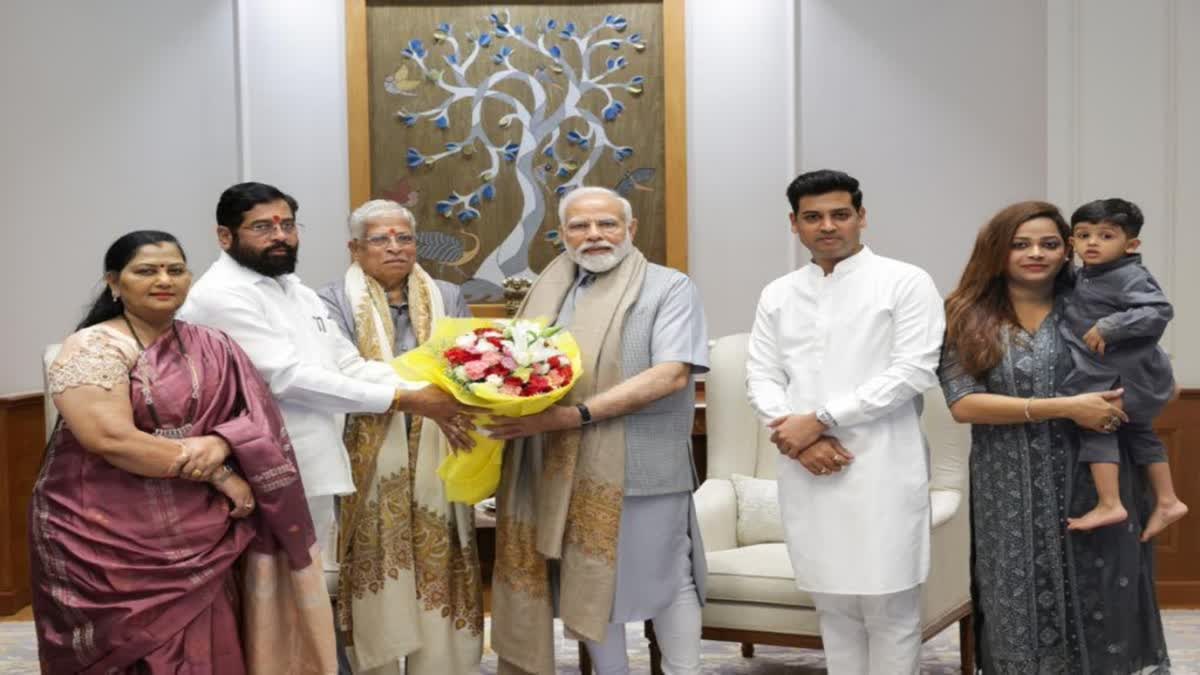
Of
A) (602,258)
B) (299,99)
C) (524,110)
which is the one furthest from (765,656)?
(299,99)


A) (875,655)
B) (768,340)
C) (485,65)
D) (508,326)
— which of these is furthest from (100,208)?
(875,655)

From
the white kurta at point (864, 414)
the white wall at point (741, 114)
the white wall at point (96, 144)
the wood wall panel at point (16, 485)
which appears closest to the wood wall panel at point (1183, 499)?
the white wall at point (741, 114)

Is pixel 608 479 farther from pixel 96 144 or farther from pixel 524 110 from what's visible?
pixel 96 144

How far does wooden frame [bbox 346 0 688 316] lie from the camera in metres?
5.28

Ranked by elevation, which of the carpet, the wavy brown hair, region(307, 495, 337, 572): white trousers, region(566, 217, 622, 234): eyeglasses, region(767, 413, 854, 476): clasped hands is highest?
region(566, 217, 622, 234): eyeglasses

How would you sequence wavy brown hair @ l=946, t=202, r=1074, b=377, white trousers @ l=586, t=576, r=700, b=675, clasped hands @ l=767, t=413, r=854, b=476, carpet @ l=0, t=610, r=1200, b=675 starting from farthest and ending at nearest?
carpet @ l=0, t=610, r=1200, b=675 → white trousers @ l=586, t=576, r=700, b=675 → clasped hands @ l=767, t=413, r=854, b=476 → wavy brown hair @ l=946, t=202, r=1074, b=377

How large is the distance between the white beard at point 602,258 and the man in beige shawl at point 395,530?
21.9 inches

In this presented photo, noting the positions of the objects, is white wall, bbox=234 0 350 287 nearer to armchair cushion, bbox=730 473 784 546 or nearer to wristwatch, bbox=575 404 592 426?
armchair cushion, bbox=730 473 784 546

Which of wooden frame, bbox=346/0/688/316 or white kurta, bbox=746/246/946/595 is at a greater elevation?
wooden frame, bbox=346/0/688/316

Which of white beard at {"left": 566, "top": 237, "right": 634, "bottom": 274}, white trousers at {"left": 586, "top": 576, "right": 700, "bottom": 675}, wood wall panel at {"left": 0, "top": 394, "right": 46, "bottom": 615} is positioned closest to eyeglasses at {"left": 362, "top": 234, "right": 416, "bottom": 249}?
white beard at {"left": 566, "top": 237, "right": 634, "bottom": 274}

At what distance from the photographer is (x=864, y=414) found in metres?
3.02

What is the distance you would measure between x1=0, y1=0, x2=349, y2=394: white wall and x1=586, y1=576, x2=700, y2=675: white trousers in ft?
8.81

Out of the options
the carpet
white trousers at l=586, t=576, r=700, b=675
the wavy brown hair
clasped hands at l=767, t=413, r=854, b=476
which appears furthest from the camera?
the carpet

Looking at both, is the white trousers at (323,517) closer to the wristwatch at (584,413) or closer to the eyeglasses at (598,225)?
the wristwatch at (584,413)
